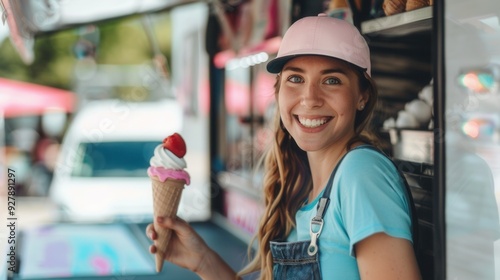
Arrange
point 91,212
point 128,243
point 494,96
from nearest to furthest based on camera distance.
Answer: point 494,96
point 128,243
point 91,212

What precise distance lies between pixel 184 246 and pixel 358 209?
680mm

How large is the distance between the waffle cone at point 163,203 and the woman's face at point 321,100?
0.42m

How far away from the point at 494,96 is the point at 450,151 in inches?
9.0

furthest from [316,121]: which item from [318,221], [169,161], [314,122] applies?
[169,161]

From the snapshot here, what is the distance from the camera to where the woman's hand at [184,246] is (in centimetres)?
197

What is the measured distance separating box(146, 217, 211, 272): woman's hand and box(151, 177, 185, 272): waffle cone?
0.02m

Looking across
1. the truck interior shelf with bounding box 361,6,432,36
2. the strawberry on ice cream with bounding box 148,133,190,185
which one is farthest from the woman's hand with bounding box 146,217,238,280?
the truck interior shelf with bounding box 361,6,432,36

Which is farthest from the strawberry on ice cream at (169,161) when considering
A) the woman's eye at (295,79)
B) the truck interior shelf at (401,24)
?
the truck interior shelf at (401,24)

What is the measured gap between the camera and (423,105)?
292 centimetres

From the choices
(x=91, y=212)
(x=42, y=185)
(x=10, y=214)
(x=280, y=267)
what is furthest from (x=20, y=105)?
(x=280, y=267)

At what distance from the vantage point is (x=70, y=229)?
21.3 ft

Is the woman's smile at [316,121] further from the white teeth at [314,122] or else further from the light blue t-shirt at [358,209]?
the light blue t-shirt at [358,209]

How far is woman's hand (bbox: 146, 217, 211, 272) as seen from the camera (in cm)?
197

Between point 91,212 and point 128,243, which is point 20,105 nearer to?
point 91,212
